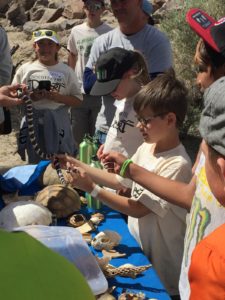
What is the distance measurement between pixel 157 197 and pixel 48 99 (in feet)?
6.25

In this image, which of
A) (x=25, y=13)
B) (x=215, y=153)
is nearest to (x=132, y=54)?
(x=215, y=153)

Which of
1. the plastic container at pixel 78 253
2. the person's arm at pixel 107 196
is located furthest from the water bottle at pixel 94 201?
the plastic container at pixel 78 253

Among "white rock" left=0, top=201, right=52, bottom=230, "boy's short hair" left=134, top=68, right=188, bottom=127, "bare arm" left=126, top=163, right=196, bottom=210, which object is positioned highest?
"boy's short hair" left=134, top=68, right=188, bottom=127

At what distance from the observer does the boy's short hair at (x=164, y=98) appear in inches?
86.5

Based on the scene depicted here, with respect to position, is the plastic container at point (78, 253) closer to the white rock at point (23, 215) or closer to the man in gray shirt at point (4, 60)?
the white rock at point (23, 215)

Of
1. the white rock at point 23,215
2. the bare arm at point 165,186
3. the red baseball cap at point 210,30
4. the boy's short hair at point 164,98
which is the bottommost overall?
the white rock at point 23,215

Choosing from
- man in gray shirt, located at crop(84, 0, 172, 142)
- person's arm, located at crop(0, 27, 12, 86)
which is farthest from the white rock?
person's arm, located at crop(0, 27, 12, 86)

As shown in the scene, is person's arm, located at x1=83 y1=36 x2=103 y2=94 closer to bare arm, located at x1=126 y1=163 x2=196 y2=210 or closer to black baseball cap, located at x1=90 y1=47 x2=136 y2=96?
black baseball cap, located at x1=90 y1=47 x2=136 y2=96

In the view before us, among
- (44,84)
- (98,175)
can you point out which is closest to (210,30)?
(98,175)

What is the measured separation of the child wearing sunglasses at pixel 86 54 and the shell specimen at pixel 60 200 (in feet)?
6.88

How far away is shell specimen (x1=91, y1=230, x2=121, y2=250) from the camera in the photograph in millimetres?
2162

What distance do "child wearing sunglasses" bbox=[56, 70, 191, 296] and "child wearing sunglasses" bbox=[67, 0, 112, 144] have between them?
2.31 metres

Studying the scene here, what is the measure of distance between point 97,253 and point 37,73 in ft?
7.02

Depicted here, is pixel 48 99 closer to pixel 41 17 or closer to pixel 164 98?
pixel 164 98
